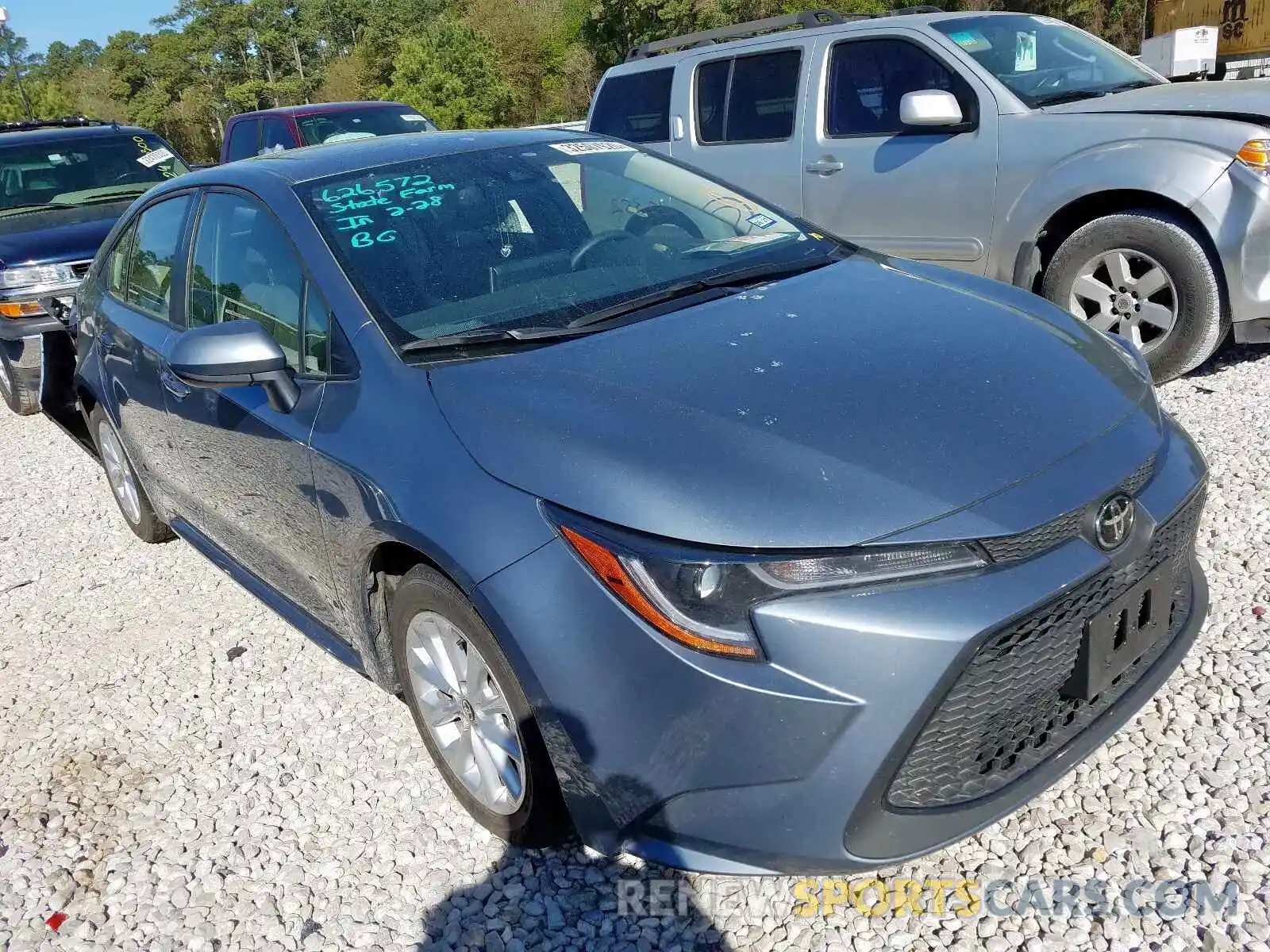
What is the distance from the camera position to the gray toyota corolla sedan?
186 cm

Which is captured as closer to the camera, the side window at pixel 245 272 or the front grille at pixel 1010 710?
the front grille at pixel 1010 710

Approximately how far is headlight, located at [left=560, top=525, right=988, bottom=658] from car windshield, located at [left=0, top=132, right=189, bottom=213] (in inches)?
308

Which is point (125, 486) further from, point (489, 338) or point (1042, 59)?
point (1042, 59)

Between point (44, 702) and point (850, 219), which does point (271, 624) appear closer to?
point (44, 702)

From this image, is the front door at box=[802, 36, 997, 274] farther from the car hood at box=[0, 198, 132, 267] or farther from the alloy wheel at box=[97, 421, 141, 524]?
the car hood at box=[0, 198, 132, 267]

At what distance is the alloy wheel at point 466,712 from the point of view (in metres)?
2.34

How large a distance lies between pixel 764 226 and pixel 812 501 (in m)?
1.71

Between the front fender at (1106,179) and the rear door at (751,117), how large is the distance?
147 cm

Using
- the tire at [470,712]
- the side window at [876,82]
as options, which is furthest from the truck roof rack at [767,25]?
the tire at [470,712]

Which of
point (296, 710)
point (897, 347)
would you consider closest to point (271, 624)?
point (296, 710)

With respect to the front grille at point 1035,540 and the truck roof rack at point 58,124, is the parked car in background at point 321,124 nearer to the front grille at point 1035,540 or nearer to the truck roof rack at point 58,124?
the truck roof rack at point 58,124

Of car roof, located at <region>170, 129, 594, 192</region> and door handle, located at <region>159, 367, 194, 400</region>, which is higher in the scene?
car roof, located at <region>170, 129, 594, 192</region>

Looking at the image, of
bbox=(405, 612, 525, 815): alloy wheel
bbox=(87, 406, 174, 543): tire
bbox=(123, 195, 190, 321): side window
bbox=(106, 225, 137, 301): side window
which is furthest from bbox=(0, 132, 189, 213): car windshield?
bbox=(405, 612, 525, 815): alloy wheel

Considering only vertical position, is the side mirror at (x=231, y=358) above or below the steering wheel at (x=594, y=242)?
below
